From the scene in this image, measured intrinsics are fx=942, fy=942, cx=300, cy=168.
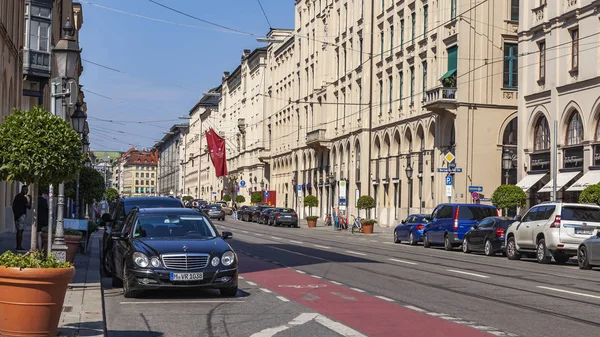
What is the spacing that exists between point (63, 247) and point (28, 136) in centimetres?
490

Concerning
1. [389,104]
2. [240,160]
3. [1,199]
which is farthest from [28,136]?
[240,160]

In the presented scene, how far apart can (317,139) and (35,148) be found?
69.1 m

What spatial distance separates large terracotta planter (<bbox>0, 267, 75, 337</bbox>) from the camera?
29.9 ft

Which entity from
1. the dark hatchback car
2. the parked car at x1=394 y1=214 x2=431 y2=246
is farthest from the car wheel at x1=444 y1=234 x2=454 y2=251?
the dark hatchback car

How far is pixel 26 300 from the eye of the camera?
360 inches

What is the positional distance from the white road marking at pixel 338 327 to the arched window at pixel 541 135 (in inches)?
1334

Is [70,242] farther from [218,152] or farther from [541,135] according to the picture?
[218,152]

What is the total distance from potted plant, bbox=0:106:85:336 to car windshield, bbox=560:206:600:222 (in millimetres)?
18301

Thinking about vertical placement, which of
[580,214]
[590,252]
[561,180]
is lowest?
[590,252]

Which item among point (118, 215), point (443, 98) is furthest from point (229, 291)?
point (443, 98)

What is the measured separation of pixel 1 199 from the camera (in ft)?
120

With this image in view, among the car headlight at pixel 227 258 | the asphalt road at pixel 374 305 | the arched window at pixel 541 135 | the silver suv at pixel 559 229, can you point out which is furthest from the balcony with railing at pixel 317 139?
the car headlight at pixel 227 258

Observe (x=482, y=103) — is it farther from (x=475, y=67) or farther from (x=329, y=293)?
(x=329, y=293)

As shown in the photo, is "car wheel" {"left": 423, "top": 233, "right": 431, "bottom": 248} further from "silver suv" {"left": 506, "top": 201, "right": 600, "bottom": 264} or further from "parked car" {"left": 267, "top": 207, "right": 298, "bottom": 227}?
"parked car" {"left": 267, "top": 207, "right": 298, "bottom": 227}
